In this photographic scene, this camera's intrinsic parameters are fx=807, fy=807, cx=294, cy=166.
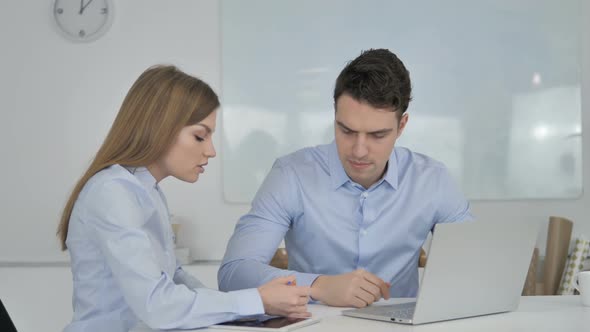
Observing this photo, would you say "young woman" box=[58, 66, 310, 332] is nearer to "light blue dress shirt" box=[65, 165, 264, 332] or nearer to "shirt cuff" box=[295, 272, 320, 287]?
"light blue dress shirt" box=[65, 165, 264, 332]

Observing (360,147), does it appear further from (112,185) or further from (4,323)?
(4,323)

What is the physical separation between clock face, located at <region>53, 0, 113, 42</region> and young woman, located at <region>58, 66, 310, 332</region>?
6.84 feet

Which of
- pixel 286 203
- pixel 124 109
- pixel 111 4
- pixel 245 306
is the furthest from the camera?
pixel 111 4

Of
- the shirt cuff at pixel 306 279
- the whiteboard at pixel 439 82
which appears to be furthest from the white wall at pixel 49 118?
the shirt cuff at pixel 306 279

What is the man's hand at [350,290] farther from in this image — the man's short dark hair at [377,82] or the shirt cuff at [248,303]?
the man's short dark hair at [377,82]

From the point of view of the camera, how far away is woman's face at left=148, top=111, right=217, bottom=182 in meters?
1.98

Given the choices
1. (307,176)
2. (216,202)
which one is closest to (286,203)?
(307,176)

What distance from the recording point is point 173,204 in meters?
3.98

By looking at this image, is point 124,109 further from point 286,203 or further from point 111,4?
point 111,4

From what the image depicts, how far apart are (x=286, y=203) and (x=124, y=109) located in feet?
2.06

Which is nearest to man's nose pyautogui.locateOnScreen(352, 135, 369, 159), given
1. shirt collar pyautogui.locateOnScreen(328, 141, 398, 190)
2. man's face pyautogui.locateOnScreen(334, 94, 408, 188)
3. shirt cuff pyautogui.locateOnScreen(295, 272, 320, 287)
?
man's face pyautogui.locateOnScreen(334, 94, 408, 188)

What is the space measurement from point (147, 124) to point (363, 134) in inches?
23.7

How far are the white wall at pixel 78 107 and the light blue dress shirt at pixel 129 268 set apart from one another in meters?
1.96

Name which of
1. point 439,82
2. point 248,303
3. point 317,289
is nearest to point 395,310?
point 317,289
